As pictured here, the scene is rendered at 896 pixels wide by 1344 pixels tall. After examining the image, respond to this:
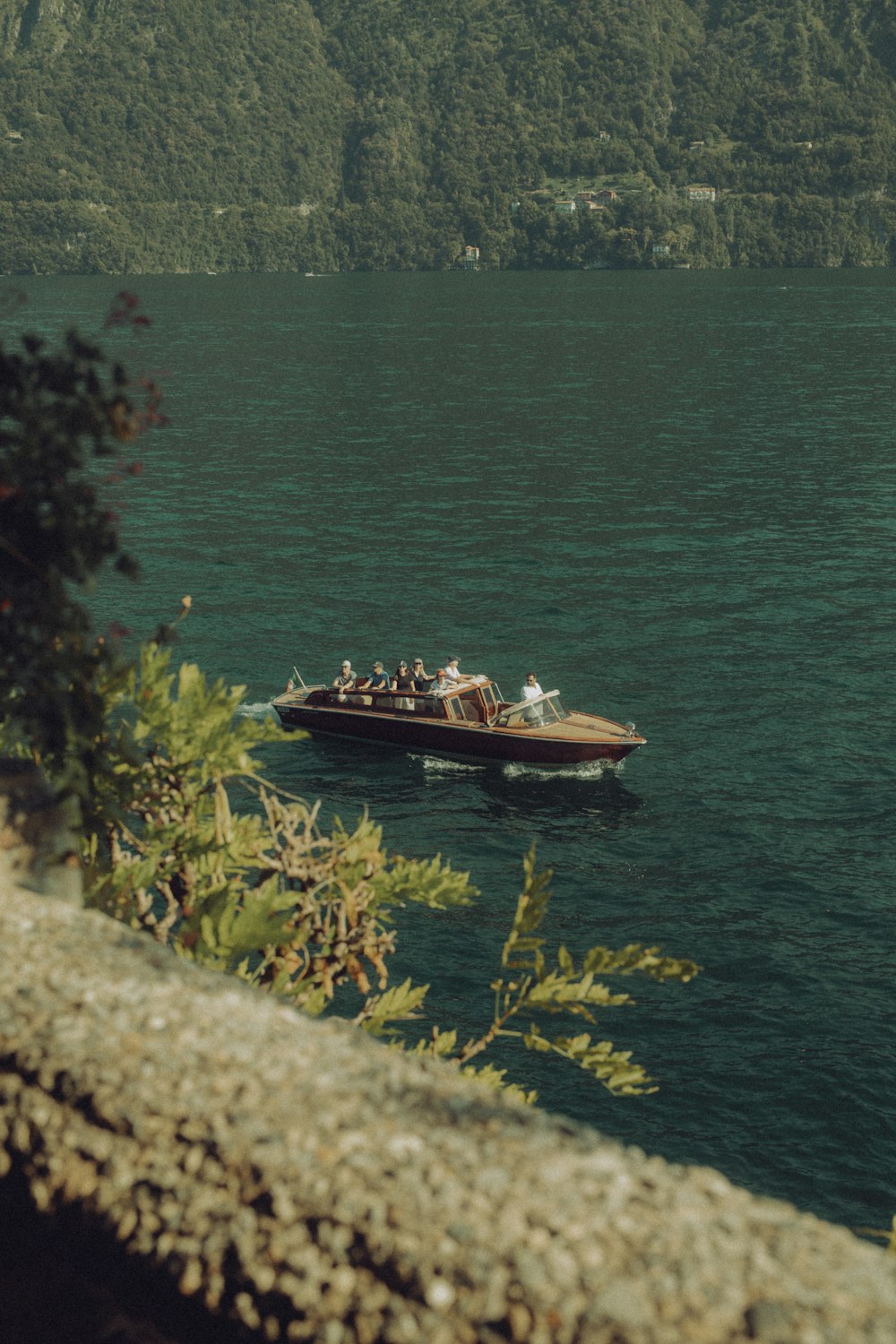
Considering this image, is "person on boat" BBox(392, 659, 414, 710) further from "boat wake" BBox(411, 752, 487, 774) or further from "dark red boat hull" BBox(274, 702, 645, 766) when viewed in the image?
"boat wake" BBox(411, 752, 487, 774)

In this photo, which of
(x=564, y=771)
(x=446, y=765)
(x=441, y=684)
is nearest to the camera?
(x=564, y=771)

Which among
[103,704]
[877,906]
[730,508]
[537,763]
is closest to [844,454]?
[730,508]

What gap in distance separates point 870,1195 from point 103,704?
1656 centimetres

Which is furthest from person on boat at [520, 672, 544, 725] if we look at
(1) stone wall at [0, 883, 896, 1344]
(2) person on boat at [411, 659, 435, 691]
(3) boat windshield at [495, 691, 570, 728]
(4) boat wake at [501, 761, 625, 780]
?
(1) stone wall at [0, 883, 896, 1344]

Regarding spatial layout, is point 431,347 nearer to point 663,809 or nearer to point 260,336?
point 260,336

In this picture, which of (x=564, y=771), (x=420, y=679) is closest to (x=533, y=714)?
(x=564, y=771)

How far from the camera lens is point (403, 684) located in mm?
42719

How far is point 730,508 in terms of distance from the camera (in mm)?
74500

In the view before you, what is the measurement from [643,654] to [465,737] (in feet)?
36.2

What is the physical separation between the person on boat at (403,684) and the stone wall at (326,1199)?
108ft

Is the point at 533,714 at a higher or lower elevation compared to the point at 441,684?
lower

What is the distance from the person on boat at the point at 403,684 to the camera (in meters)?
42.1

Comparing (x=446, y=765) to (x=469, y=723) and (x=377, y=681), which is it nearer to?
(x=469, y=723)

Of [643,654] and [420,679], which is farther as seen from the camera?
[643,654]
